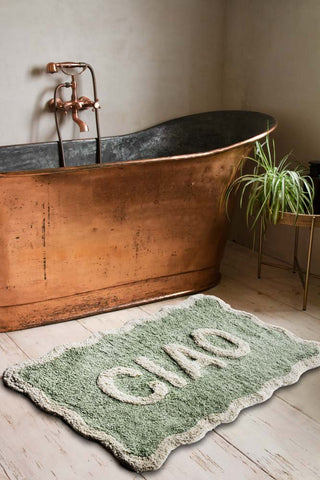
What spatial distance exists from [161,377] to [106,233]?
2.17ft

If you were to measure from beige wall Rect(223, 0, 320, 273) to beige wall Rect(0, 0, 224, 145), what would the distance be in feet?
0.45

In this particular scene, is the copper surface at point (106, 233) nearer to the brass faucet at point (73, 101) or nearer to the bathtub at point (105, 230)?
the bathtub at point (105, 230)

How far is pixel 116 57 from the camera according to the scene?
311 centimetres

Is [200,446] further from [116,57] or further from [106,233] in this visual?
[116,57]

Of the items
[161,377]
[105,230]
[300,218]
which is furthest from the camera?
[300,218]

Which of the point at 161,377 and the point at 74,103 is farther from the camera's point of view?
the point at 74,103

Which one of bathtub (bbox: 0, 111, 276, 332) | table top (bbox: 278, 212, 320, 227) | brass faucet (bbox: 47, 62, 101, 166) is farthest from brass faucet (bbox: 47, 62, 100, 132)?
table top (bbox: 278, 212, 320, 227)

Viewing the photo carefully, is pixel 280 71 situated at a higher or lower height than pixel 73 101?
higher

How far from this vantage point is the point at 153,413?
181cm

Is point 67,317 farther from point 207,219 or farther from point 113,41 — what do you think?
point 113,41

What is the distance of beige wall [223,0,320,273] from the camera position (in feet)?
9.57

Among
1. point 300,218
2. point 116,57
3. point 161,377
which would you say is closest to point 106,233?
point 161,377

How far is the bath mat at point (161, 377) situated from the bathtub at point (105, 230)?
0.74ft

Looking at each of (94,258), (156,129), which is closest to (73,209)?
(94,258)
